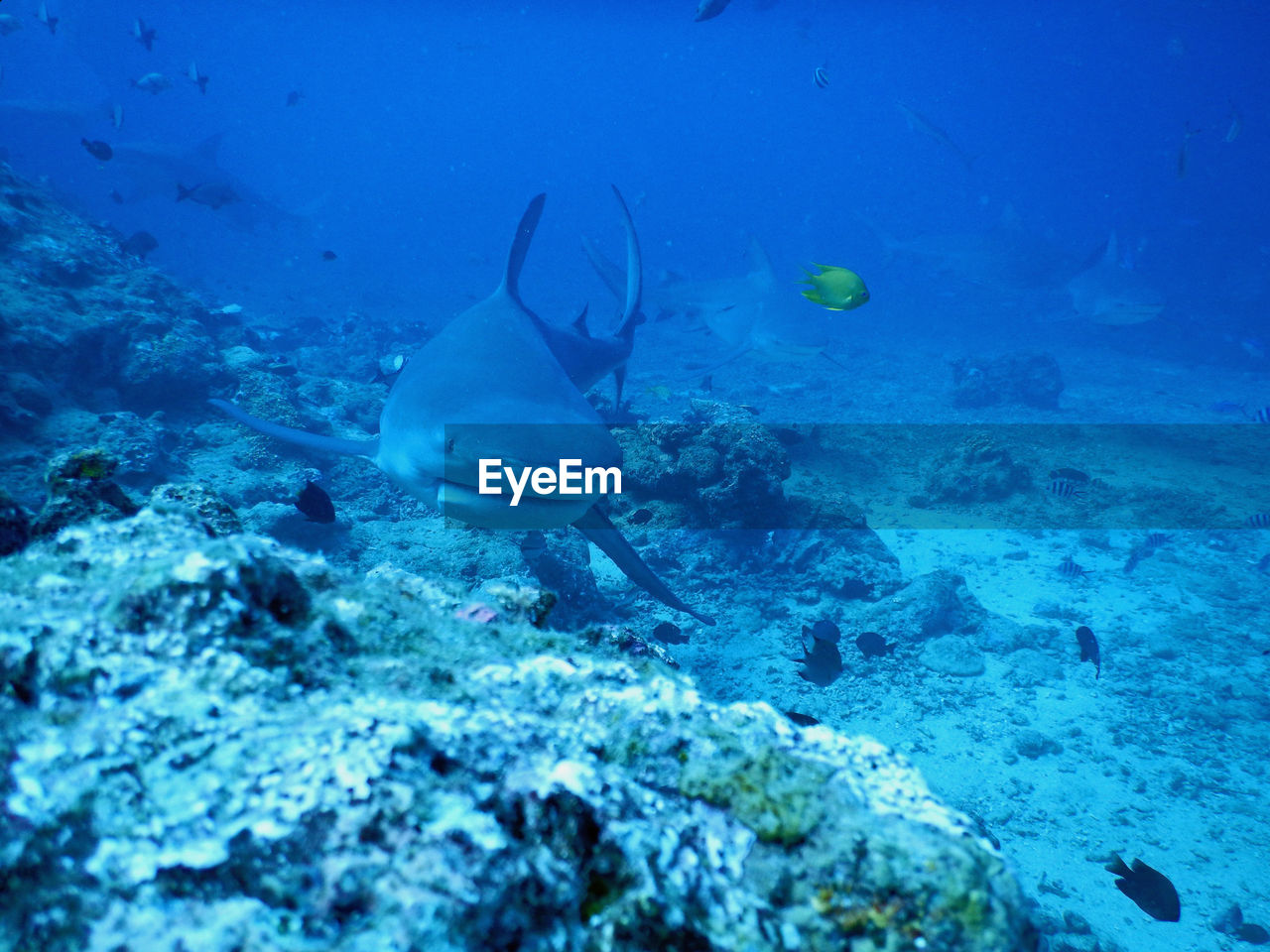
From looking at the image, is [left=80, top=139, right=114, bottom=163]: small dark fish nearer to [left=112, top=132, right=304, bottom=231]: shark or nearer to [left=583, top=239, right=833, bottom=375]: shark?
[left=112, top=132, right=304, bottom=231]: shark

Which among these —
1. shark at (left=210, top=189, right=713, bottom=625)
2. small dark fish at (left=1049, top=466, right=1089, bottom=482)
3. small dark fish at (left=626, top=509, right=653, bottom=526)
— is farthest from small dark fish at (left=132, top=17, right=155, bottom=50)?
small dark fish at (left=1049, top=466, right=1089, bottom=482)

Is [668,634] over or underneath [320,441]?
underneath

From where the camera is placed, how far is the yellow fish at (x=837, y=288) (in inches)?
226

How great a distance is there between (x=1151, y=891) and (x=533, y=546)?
4.45 m

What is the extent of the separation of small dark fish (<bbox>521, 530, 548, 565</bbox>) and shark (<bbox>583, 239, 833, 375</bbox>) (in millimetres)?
5991

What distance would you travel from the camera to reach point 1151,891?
3.36 metres

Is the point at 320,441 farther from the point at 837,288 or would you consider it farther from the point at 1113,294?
the point at 1113,294

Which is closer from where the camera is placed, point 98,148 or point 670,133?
point 98,148

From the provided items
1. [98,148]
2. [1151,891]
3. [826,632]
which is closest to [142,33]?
[98,148]

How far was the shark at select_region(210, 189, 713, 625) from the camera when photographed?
349 cm

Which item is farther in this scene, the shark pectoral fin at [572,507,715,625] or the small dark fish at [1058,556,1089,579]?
the small dark fish at [1058,556,1089,579]

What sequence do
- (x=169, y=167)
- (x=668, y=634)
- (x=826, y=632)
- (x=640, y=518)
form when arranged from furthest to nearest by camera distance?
(x=169, y=167) < (x=640, y=518) < (x=668, y=634) < (x=826, y=632)

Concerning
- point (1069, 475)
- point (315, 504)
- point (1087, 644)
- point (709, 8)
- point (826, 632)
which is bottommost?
point (1087, 644)

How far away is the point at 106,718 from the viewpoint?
0.97 metres
